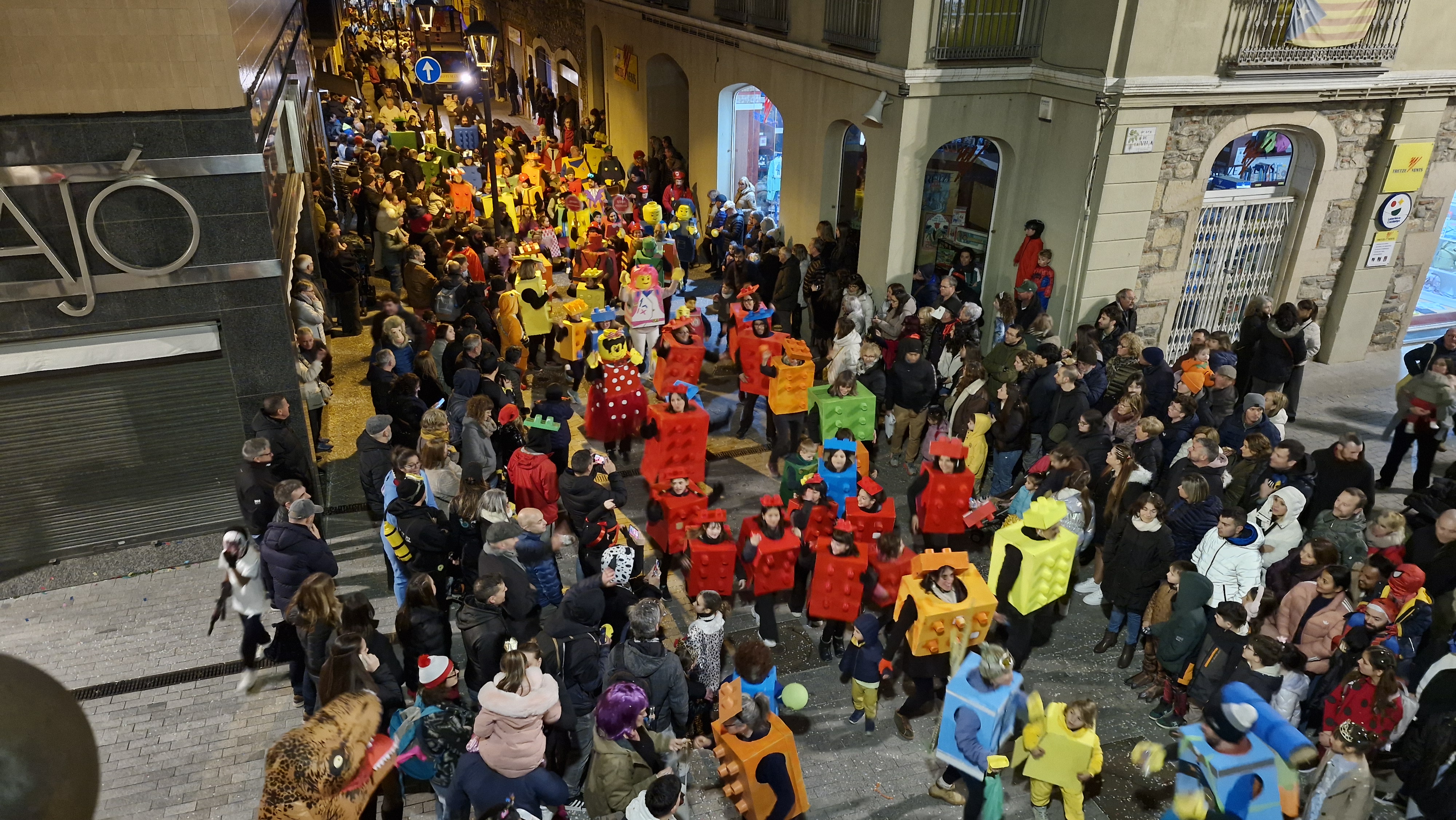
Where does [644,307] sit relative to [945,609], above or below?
above

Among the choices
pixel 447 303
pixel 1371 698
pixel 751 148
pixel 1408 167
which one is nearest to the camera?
pixel 1371 698

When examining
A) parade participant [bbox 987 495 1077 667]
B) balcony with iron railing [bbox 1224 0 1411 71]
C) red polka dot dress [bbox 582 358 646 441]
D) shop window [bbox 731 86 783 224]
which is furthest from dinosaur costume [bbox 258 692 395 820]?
shop window [bbox 731 86 783 224]

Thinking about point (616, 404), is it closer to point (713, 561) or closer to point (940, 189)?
point (713, 561)

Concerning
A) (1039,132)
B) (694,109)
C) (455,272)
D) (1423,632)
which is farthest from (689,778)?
(694,109)

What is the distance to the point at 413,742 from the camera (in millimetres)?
5605

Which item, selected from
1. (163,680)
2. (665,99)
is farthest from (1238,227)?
(163,680)

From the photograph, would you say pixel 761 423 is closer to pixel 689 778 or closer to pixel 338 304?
pixel 689 778

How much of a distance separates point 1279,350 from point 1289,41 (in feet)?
12.9

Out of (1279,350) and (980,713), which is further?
(1279,350)

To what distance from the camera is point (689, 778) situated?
6.56 metres

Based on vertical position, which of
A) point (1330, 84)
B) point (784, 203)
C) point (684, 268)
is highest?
point (1330, 84)

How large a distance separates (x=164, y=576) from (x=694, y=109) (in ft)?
44.8

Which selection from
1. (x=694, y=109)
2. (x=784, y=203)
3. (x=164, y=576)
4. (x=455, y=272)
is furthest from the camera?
(x=694, y=109)

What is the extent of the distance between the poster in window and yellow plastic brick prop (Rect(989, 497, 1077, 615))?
8.96m
